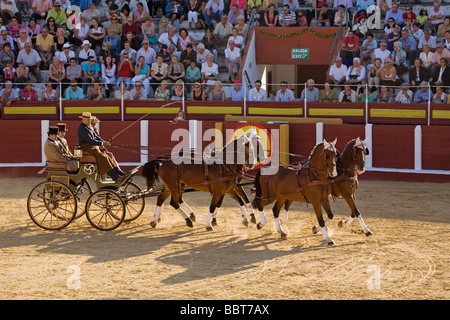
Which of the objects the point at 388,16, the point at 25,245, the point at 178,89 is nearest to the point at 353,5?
the point at 388,16

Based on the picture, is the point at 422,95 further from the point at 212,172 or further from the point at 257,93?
the point at 212,172

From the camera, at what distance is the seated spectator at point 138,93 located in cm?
1805

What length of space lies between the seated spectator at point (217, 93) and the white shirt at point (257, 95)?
591 millimetres

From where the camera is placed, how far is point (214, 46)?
1956 centimetres

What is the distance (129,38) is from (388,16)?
614 cm

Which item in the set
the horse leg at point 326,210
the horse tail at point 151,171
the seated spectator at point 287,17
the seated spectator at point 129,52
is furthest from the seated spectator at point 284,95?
the horse leg at point 326,210

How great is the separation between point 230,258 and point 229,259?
0.06 meters

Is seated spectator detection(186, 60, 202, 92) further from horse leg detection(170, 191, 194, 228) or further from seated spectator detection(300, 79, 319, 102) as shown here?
horse leg detection(170, 191, 194, 228)

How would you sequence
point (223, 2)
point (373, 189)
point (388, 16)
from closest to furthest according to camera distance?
point (373, 189) < point (388, 16) < point (223, 2)

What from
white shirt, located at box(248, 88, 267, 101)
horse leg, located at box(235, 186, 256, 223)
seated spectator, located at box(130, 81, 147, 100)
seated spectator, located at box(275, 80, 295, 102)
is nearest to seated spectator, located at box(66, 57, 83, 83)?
seated spectator, located at box(130, 81, 147, 100)

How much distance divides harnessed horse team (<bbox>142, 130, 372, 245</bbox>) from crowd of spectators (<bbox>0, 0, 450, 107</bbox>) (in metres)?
5.84

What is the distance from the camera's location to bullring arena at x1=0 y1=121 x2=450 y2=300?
28.5 feet

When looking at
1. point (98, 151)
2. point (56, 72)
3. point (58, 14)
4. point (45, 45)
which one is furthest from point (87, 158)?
point (58, 14)

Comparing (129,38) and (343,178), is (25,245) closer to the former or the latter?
(343,178)
